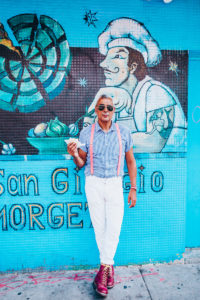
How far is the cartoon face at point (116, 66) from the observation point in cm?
283

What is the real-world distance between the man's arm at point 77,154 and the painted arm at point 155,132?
74 centimetres

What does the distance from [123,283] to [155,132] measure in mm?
1871

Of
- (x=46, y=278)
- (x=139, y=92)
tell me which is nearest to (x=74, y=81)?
(x=139, y=92)

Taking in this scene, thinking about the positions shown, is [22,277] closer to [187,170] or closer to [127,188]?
[127,188]

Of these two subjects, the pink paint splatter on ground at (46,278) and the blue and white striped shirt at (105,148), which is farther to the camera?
the pink paint splatter on ground at (46,278)

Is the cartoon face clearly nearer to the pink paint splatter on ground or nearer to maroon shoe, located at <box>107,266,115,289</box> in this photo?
maroon shoe, located at <box>107,266,115,289</box>

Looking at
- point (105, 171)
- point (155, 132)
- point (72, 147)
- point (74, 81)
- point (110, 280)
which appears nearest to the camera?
point (72, 147)

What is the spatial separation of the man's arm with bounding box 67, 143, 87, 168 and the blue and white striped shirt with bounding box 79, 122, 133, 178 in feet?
0.16

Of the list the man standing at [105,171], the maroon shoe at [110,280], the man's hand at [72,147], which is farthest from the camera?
the maroon shoe at [110,280]

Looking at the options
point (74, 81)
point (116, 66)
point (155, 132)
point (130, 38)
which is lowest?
point (155, 132)

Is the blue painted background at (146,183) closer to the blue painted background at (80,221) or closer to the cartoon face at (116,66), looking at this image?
the blue painted background at (80,221)

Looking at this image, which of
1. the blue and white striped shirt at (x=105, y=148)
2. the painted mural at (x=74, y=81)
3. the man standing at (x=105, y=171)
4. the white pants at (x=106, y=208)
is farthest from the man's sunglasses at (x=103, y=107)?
the white pants at (x=106, y=208)

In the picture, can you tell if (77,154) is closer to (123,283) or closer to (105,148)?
(105,148)

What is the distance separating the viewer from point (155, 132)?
295 centimetres
